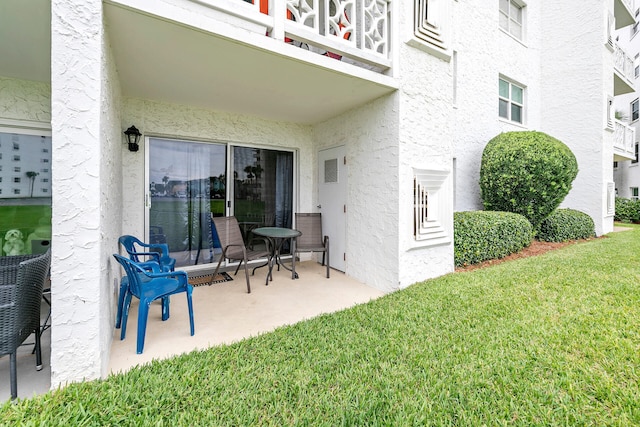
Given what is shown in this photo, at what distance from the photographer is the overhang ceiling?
2.70 metres

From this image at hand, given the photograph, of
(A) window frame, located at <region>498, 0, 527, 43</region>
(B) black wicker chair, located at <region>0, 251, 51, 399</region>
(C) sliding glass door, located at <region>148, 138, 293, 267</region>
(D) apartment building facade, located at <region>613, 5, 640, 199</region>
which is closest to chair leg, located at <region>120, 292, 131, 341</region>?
(B) black wicker chair, located at <region>0, 251, 51, 399</region>

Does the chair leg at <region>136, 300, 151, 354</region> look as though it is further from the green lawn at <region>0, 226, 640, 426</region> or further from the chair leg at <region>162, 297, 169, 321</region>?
the chair leg at <region>162, 297, 169, 321</region>

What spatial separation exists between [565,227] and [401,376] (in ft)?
30.4

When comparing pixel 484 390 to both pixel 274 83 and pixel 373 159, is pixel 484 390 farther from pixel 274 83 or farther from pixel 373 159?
pixel 274 83

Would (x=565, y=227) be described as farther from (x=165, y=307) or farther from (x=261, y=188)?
(x=165, y=307)

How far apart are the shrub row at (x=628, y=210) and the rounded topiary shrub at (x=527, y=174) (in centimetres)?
1208

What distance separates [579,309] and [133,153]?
6712 millimetres

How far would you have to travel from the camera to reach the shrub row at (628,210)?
14.8m

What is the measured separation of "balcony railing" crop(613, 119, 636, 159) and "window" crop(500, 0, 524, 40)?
6017 mm

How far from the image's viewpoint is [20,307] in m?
2.04

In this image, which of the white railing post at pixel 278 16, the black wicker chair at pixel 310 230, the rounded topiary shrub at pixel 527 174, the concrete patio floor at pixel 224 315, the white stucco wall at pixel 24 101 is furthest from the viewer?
the rounded topiary shrub at pixel 527 174

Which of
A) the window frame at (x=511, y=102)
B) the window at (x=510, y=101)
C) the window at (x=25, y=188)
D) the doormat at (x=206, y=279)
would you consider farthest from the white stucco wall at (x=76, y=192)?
the window at (x=510, y=101)

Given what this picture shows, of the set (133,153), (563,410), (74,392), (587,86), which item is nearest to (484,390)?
(563,410)

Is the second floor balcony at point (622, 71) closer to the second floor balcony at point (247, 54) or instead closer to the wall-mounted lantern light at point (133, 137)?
the second floor balcony at point (247, 54)
